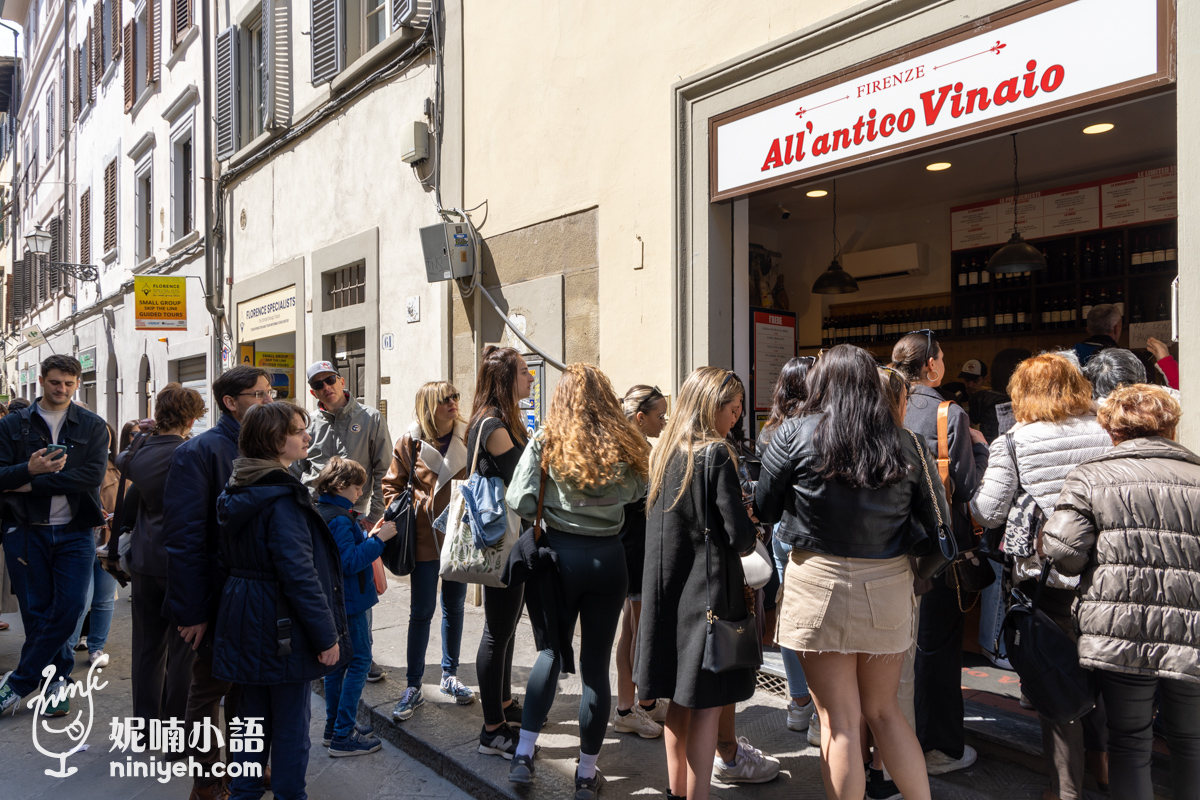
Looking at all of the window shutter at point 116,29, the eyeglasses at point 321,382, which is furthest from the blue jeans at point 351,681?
the window shutter at point 116,29

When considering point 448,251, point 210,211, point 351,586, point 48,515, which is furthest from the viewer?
point 210,211

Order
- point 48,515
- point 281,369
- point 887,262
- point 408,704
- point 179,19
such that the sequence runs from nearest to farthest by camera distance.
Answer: point 408,704 < point 48,515 < point 887,262 < point 281,369 < point 179,19

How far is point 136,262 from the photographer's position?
16.0 m

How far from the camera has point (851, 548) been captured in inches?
111

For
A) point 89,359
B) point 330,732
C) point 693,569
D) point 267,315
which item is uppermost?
point 267,315

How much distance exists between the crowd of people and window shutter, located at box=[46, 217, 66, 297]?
2090 cm

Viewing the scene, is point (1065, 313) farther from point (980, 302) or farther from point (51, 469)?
point (51, 469)

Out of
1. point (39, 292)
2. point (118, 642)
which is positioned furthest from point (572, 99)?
point (39, 292)

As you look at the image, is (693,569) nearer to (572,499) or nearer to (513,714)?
(572,499)

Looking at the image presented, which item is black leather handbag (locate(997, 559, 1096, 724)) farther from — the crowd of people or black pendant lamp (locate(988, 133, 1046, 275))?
A: black pendant lamp (locate(988, 133, 1046, 275))

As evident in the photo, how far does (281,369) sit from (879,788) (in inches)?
374

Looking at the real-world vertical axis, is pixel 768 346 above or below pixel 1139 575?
above

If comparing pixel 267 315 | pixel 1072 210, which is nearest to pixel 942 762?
pixel 1072 210

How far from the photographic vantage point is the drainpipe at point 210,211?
41.1ft
